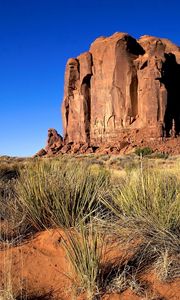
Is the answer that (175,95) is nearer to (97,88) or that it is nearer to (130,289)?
(97,88)

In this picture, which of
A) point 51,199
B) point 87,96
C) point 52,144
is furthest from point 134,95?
point 51,199

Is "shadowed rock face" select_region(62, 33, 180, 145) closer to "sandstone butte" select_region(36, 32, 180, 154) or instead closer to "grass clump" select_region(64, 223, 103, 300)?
"sandstone butte" select_region(36, 32, 180, 154)

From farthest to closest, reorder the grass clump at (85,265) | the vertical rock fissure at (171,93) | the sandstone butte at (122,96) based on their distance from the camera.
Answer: the vertical rock fissure at (171,93), the sandstone butte at (122,96), the grass clump at (85,265)

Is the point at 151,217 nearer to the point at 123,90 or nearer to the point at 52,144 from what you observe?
the point at 123,90

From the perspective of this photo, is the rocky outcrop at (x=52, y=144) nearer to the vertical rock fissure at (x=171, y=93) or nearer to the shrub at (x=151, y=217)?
the vertical rock fissure at (x=171, y=93)

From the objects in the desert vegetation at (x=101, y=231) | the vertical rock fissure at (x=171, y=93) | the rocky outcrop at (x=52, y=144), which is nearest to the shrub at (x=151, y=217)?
the desert vegetation at (x=101, y=231)

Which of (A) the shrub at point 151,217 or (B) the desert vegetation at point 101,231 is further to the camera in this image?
(A) the shrub at point 151,217

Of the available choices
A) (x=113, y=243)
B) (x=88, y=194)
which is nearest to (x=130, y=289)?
(x=113, y=243)

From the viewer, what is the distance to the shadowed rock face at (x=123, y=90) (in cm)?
5319

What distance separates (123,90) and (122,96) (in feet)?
2.75

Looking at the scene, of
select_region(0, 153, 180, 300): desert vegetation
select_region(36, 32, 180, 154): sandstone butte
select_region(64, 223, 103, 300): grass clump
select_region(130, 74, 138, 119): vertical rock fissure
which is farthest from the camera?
select_region(130, 74, 138, 119): vertical rock fissure

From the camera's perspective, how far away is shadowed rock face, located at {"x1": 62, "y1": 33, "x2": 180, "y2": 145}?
174ft

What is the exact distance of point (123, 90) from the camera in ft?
184

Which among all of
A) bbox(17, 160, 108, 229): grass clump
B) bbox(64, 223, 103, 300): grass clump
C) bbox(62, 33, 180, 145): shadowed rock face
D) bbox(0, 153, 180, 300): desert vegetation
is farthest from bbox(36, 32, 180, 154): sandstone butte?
bbox(64, 223, 103, 300): grass clump
